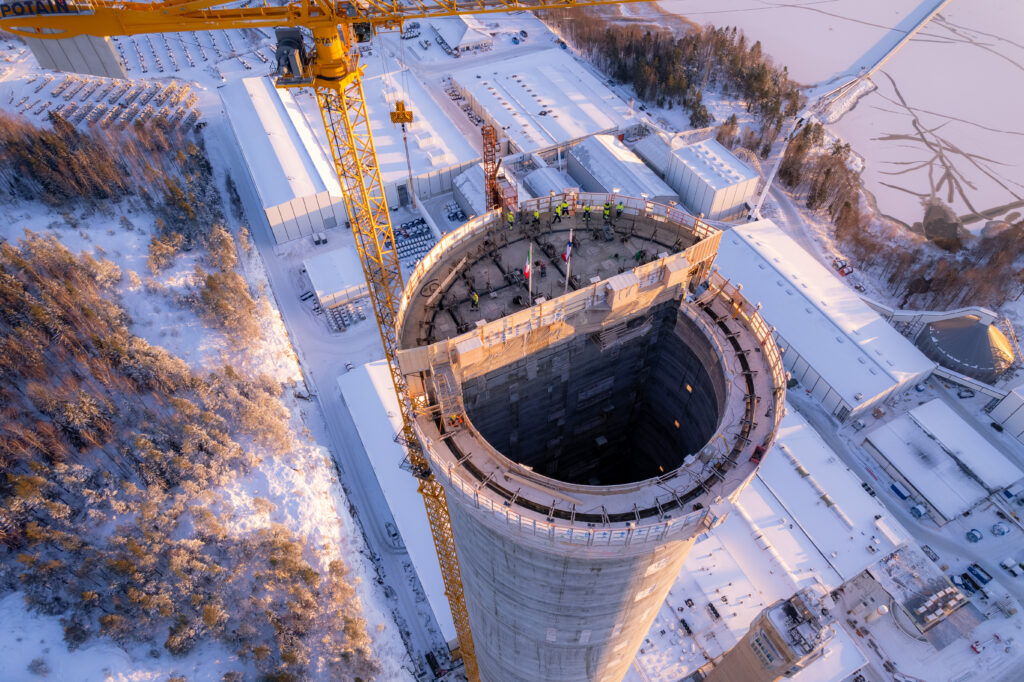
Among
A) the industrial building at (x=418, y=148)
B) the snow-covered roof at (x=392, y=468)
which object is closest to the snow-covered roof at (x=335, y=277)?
the snow-covered roof at (x=392, y=468)

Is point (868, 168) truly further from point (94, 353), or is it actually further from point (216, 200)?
point (94, 353)

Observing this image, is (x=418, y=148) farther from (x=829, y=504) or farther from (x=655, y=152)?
(x=829, y=504)

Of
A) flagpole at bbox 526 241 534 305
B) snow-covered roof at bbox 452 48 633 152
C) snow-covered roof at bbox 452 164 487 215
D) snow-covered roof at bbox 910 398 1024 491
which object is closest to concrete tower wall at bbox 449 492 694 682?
flagpole at bbox 526 241 534 305

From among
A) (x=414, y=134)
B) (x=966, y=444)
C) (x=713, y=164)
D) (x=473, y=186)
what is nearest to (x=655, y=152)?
(x=713, y=164)

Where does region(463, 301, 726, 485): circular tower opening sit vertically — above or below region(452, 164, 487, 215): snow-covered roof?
above

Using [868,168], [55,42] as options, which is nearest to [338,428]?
[55,42]

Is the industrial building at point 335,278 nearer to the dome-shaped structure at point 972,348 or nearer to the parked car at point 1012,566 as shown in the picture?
the dome-shaped structure at point 972,348

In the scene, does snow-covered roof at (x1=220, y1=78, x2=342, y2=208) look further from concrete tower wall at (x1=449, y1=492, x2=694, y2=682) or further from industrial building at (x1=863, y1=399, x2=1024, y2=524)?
industrial building at (x1=863, y1=399, x2=1024, y2=524)

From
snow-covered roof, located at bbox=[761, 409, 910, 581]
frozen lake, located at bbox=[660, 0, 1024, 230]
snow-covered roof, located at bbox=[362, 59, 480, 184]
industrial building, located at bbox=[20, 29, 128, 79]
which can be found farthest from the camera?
frozen lake, located at bbox=[660, 0, 1024, 230]
